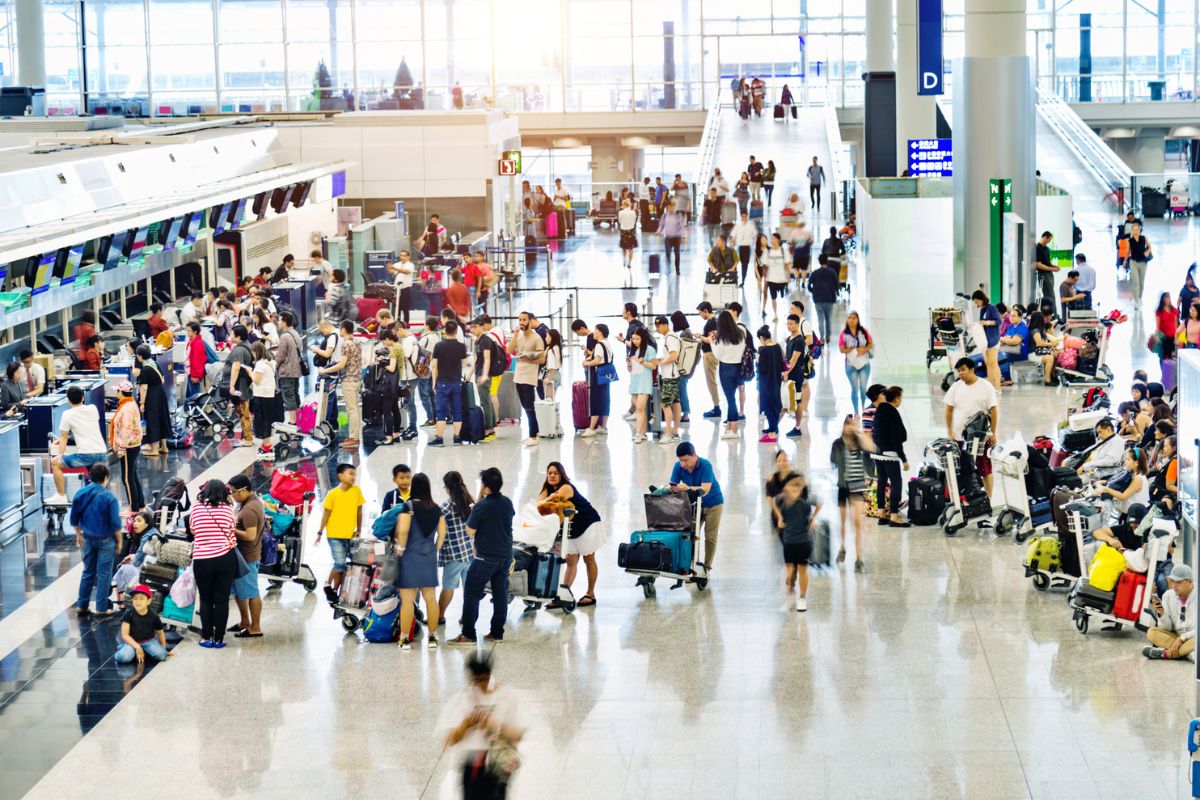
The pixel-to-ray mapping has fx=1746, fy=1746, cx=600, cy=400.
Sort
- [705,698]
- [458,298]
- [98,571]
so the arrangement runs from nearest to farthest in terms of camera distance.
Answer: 1. [705,698]
2. [98,571]
3. [458,298]

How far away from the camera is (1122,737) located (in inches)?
392

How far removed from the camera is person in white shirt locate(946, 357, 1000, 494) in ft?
50.3

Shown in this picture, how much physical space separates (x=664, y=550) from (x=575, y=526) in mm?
764

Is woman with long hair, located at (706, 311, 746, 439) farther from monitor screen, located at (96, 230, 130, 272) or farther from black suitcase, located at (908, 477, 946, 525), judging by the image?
monitor screen, located at (96, 230, 130, 272)

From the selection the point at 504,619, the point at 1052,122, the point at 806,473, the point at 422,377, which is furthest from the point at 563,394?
the point at 1052,122

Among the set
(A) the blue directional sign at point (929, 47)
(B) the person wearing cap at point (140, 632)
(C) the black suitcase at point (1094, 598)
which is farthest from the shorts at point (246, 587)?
(A) the blue directional sign at point (929, 47)

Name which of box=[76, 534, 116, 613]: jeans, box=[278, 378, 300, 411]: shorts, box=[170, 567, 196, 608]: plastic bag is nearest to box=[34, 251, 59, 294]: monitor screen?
box=[278, 378, 300, 411]: shorts

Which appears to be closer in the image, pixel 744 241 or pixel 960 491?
pixel 960 491

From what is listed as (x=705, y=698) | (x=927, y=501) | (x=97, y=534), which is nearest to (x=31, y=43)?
(x=97, y=534)

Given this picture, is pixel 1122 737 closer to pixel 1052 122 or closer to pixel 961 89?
pixel 961 89

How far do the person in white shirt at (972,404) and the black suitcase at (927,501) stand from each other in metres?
0.57

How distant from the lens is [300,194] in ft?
105

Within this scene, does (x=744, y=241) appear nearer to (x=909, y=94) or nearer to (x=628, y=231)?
(x=628, y=231)

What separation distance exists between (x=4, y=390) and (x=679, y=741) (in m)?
10.3
